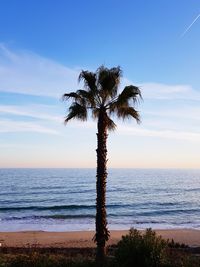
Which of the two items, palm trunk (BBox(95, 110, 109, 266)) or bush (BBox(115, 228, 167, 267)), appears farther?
palm trunk (BBox(95, 110, 109, 266))

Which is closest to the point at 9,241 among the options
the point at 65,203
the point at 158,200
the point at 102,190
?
the point at 102,190

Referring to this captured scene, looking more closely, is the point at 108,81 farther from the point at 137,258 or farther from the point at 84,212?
the point at 84,212

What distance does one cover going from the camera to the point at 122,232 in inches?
1656

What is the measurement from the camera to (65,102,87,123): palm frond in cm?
2105

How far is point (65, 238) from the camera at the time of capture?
37.8 m

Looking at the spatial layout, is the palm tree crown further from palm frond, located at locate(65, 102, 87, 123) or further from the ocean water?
the ocean water

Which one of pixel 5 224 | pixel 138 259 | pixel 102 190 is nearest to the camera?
pixel 138 259

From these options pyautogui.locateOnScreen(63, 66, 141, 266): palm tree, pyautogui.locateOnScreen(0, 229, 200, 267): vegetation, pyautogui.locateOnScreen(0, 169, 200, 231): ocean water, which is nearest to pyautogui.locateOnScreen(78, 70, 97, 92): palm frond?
pyautogui.locateOnScreen(63, 66, 141, 266): palm tree

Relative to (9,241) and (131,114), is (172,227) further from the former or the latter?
(131,114)

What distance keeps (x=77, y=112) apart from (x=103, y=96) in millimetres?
1431

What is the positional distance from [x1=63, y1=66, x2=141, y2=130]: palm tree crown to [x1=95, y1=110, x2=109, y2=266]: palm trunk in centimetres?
49

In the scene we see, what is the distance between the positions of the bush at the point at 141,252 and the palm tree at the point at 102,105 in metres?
2.69

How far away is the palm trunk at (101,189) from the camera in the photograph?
64.7ft

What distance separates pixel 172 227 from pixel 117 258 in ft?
103
